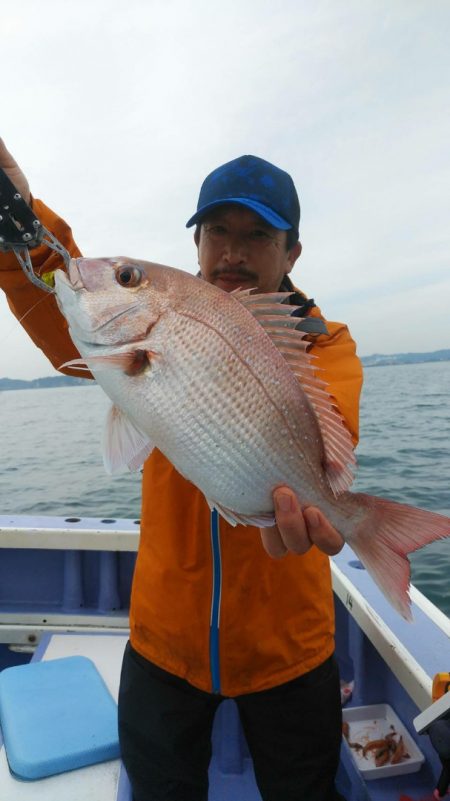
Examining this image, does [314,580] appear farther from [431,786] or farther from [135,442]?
[431,786]

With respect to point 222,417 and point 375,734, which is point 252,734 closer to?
point 375,734

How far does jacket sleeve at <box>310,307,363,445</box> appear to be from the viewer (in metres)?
1.86

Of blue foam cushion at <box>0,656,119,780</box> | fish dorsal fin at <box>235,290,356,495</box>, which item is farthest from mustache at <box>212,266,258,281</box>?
blue foam cushion at <box>0,656,119,780</box>

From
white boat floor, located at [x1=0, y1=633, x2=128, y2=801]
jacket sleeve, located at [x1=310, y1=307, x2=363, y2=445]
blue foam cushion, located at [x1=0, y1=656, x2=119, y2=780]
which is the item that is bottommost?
white boat floor, located at [x1=0, y1=633, x2=128, y2=801]

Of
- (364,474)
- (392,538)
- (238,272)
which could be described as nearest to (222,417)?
(392,538)

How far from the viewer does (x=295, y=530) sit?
1549mm

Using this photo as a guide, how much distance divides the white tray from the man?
0.78 m

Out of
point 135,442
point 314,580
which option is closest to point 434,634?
point 314,580

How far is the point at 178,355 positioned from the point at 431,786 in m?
2.55

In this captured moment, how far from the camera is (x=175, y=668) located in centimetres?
204

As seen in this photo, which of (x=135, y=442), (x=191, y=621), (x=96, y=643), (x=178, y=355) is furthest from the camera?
(x=96, y=643)

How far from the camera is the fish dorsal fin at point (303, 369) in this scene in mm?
1663

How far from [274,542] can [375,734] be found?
6.40ft

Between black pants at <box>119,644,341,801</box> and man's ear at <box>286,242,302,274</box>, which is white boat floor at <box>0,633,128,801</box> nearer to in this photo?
black pants at <box>119,644,341,801</box>
